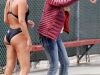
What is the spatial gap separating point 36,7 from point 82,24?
1714 millimetres

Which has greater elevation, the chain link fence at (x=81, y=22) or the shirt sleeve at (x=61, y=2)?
the shirt sleeve at (x=61, y=2)

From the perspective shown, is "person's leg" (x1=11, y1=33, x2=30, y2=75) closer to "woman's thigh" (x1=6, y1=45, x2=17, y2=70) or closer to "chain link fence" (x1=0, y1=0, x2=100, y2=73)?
"woman's thigh" (x1=6, y1=45, x2=17, y2=70)

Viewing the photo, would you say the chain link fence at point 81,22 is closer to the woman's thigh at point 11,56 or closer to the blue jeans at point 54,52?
the blue jeans at point 54,52

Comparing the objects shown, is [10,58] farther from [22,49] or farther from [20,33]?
[20,33]

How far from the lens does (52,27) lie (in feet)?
17.2

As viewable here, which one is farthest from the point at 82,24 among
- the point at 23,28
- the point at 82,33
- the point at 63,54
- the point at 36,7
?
the point at 23,28

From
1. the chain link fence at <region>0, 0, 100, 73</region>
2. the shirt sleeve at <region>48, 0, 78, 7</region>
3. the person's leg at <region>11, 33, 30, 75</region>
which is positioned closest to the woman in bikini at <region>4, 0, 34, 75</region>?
the person's leg at <region>11, 33, 30, 75</region>

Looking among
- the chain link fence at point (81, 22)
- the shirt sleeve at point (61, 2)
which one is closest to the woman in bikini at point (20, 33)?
the shirt sleeve at point (61, 2)

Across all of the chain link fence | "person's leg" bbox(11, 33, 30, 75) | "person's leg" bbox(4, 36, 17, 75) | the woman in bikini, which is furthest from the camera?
the chain link fence

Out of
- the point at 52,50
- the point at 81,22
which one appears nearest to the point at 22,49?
the point at 52,50

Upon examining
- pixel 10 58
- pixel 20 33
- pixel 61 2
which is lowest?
pixel 10 58

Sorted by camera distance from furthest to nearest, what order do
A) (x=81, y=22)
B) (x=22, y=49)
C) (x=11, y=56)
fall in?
(x=81, y=22) < (x=11, y=56) < (x=22, y=49)

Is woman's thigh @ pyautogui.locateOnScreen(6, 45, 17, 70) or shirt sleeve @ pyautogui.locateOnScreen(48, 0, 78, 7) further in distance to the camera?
woman's thigh @ pyautogui.locateOnScreen(6, 45, 17, 70)

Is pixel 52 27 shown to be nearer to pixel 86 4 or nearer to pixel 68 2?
pixel 68 2
